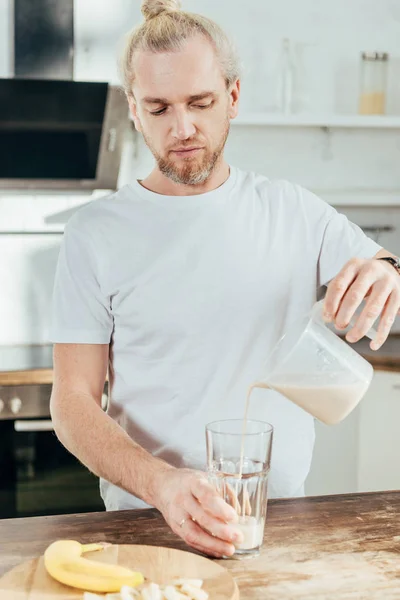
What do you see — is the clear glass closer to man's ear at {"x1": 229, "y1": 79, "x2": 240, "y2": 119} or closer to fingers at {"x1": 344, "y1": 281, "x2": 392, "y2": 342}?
fingers at {"x1": 344, "y1": 281, "x2": 392, "y2": 342}

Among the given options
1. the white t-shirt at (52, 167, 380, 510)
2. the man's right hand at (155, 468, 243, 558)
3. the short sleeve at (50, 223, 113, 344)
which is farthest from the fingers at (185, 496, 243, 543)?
the short sleeve at (50, 223, 113, 344)

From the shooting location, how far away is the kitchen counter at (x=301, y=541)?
1.00 meters

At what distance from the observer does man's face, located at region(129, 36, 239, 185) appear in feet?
4.56

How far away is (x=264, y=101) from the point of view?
11.1ft

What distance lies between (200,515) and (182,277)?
1.81 feet

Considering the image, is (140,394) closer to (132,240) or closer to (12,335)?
(132,240)

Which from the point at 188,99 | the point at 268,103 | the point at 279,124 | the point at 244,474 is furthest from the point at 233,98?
the point at 268,103

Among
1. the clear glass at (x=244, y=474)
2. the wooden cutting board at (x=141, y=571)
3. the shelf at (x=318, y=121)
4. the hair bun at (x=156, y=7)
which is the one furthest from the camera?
the shelf at (x=318, y=121)

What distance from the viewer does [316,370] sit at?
3.58ft

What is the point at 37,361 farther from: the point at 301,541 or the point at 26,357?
the point at 301,541

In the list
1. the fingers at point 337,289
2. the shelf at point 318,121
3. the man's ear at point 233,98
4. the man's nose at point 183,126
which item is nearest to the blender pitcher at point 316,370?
the fingers at point 337,289

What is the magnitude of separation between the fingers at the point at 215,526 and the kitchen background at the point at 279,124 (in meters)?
2.08

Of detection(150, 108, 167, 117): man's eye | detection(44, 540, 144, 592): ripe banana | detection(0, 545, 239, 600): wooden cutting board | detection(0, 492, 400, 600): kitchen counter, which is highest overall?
detection(150, 108, 167, 117): man's eye

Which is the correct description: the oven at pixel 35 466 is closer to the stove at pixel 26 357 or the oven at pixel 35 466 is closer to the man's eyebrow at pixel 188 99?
the stove at pixel 26 357
